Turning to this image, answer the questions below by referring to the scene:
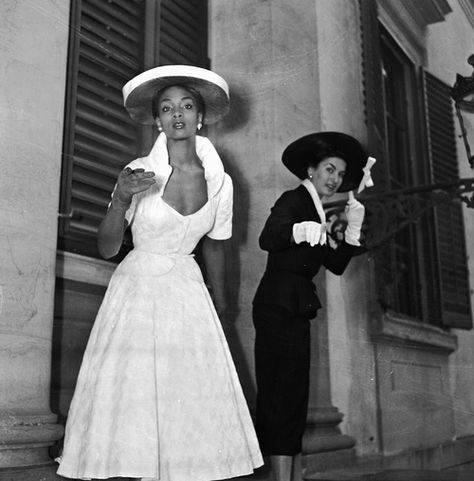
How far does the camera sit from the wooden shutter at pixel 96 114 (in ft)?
6.97

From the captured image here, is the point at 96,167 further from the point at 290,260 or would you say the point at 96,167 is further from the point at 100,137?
the point at 290,260

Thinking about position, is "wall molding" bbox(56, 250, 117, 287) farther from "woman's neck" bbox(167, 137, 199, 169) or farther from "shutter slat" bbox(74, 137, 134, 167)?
"woman's neck" bbox(167, 137, 199, 169)

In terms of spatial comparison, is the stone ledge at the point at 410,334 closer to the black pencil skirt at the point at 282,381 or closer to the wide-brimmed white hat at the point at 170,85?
the black pencil skirt at the point at 282,381

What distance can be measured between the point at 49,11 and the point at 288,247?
3.42ft

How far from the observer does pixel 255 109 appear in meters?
3.05

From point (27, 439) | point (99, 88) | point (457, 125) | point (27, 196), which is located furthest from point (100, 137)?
point (457, 125)

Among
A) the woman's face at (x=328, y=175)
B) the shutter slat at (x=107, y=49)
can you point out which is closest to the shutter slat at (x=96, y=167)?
the shutter slat at (x=107, y=49)

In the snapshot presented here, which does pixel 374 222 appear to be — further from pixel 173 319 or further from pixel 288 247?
pixel 173 319

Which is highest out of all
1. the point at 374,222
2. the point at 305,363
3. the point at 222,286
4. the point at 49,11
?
the point at 49,11

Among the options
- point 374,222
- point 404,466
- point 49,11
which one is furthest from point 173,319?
point 404,466

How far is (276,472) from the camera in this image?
2207 mm

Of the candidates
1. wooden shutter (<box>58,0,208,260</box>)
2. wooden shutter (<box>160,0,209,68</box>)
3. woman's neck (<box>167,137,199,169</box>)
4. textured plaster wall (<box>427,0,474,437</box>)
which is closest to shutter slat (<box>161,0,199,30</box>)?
wooden shutter (<box>160,0,209,68</box>)

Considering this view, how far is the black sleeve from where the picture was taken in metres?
2.27

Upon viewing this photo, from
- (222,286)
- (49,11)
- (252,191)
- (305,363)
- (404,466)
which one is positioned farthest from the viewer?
(404,466)
